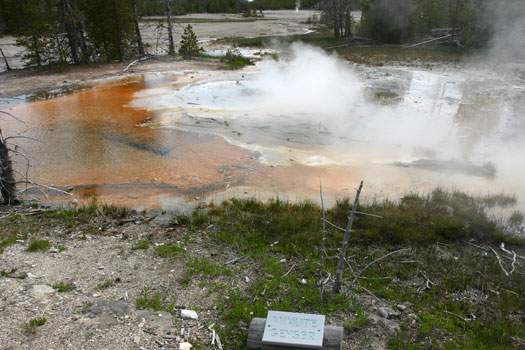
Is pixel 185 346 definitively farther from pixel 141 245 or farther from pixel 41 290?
pixel 141 245

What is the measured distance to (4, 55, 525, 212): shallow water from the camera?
6.59 m

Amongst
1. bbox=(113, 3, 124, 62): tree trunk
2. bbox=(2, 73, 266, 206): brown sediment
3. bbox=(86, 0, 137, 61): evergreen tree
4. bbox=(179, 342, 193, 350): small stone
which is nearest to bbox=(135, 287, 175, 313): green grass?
bbox=(179, 342, 193, 350): small stone

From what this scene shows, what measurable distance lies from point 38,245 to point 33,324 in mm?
1523

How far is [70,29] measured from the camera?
634 inches

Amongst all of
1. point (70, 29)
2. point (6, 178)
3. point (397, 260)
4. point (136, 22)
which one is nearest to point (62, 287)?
point (6, 178)

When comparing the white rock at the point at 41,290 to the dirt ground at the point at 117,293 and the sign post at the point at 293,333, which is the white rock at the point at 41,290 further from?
the sign post at the point at 293,333

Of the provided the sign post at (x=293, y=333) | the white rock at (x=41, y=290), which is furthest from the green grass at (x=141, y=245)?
the sign post at (x=293, y=333)

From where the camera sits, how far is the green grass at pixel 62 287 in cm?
375

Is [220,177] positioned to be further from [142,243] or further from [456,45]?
[456,45]

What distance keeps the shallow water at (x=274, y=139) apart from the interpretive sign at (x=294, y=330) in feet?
10.4

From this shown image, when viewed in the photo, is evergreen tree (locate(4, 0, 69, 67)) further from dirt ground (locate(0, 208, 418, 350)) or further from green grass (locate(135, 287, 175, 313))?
green grass (locate(135, 287, 175, 313))

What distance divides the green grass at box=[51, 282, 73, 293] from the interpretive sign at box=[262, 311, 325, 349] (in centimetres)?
210

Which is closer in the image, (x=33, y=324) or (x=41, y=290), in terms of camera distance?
(x=33, y=324)

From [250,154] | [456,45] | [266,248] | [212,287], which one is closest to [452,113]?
[250,154]
